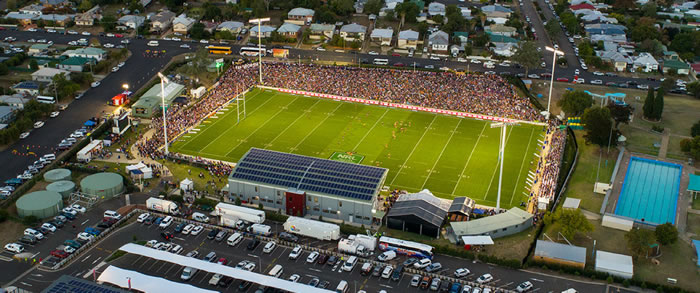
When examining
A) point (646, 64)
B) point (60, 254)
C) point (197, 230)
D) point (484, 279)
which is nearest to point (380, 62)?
point (646, 64)

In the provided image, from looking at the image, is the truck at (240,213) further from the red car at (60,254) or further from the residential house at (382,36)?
the residential house at (382,36)

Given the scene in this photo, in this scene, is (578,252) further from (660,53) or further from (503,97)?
(660,53)

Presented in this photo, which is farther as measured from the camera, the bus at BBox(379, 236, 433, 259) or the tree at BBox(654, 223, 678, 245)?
the tree at BBox(654, 223, 678, 245)

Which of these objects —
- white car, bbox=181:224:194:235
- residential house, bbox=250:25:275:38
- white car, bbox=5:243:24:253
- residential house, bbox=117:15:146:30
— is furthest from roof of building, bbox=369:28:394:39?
white car, bbox=5:243:24:253

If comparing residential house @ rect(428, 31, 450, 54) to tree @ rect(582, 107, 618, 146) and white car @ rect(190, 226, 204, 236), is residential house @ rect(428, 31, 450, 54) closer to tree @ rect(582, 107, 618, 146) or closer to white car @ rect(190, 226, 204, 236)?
tree @ rect(582, 107, 618, 146)

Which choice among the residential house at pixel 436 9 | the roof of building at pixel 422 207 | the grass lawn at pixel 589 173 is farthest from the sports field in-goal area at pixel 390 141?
the residential house at pixel 436 9

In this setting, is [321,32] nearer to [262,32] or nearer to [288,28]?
[288,28]
